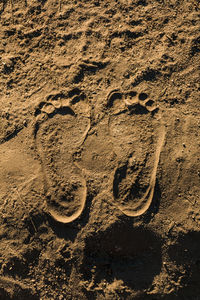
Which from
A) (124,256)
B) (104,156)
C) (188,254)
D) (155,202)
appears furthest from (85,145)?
(188,254)

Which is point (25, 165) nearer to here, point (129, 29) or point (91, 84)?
point (91, 84)

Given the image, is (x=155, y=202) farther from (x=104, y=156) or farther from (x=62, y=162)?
(x=62, y=162)

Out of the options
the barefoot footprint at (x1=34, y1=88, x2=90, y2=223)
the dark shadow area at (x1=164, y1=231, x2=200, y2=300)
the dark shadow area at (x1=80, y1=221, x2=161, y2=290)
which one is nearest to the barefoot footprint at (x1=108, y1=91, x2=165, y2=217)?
the dark shadow area at (x1=80, y1=221, x2=161, y2=290)

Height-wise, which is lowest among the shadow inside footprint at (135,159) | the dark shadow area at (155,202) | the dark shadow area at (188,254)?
the dark shadow area at (188,254)

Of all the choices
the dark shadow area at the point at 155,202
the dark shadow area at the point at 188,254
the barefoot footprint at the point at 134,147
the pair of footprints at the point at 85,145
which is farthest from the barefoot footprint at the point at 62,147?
the dark shadow area at the point at 188,254

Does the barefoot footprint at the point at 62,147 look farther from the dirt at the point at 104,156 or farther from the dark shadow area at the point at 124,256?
the dark shadow area at the point at 124,256

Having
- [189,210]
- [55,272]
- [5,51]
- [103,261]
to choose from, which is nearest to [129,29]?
[5,51]
